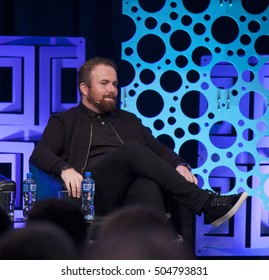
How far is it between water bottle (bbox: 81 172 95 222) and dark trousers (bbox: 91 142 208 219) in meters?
0.03

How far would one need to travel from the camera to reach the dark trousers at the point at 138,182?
2338mm

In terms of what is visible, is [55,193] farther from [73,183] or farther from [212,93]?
[212,93]

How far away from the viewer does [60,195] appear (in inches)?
96.1

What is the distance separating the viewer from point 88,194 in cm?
247

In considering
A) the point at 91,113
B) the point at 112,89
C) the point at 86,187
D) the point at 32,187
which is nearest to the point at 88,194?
the point at 86,187

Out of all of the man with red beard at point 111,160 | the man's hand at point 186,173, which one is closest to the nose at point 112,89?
the man with red beard at point 111,160

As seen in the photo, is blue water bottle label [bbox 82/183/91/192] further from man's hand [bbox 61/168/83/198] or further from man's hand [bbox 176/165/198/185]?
man's hand [bbox 176/165/198/185]

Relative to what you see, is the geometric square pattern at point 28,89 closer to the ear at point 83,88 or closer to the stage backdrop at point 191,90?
the stage backdrop at point 191,90

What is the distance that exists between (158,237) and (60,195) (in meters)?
1.58

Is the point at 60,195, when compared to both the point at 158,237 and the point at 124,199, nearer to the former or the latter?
the point at 124,199

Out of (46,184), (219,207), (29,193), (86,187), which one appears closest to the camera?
(219,207)

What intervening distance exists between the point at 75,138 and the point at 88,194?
15.8 inches

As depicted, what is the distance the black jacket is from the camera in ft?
8.46
